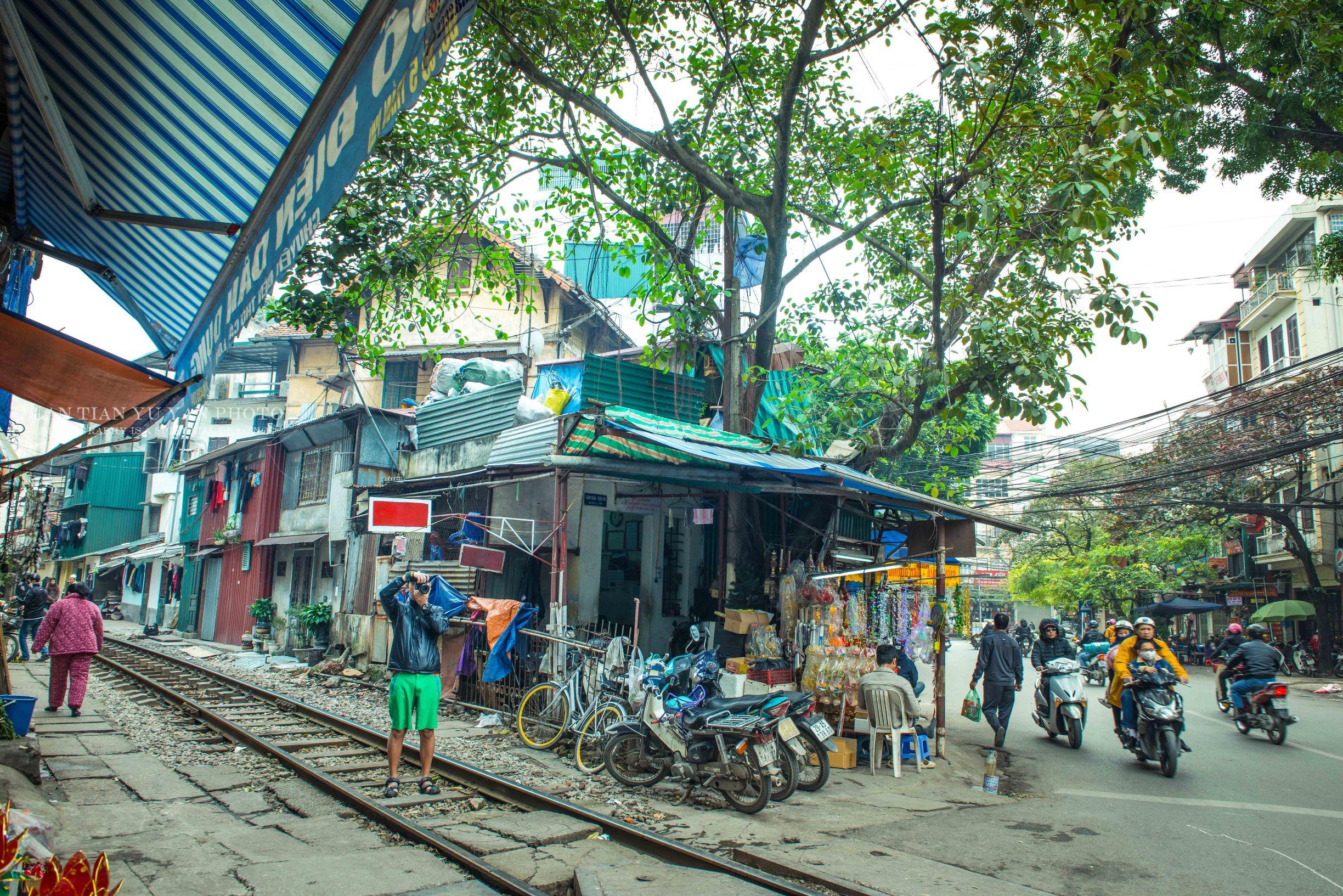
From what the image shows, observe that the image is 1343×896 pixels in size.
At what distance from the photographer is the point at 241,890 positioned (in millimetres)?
4441

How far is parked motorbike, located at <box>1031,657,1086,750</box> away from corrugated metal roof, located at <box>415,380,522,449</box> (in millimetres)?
→ 9059

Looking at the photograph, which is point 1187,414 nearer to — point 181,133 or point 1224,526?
point 1224,526

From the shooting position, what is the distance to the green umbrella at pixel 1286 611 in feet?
81.6

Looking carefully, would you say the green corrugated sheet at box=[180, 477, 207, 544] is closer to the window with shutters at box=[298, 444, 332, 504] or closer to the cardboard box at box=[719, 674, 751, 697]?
the window with shutters at box=[298, 444, 332, 504]

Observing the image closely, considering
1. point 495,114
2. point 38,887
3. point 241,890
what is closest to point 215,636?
point 495,114

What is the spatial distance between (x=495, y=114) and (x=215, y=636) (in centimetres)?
1978

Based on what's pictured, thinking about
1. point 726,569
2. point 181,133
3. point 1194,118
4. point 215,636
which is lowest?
point 215,636

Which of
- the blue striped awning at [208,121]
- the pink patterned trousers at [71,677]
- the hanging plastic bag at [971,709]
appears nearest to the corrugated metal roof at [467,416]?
the pink patterned trousers at [71,677]

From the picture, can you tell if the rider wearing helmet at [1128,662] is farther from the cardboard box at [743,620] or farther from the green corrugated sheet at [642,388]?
the green corrugated sheet at [642,388]

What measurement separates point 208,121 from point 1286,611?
99.0 ft

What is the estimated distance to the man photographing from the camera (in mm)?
6770

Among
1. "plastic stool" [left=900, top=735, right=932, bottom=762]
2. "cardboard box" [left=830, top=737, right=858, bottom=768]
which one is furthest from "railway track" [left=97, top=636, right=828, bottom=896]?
"plastic stool" [left=900, top=735, right=932, bottom=762]

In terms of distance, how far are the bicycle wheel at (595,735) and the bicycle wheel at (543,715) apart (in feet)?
1.60

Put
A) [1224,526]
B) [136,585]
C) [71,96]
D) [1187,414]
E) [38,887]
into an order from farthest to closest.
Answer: [136,585] → [1224,526] → [1187,414] → [71,96] → [38,887]
